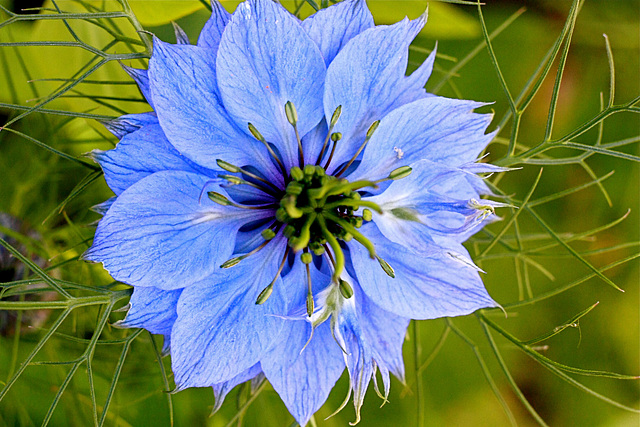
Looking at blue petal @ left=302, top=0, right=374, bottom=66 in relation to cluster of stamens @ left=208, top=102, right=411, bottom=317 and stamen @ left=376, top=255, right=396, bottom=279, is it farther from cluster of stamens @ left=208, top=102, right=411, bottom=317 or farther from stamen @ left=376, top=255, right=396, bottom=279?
stamen @ left=376, top=255, right=396, bottom=279

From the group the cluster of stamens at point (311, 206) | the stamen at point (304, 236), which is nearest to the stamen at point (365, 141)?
the cluster of stamens at point (311, 206)

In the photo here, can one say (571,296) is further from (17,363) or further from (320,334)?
(17,363)

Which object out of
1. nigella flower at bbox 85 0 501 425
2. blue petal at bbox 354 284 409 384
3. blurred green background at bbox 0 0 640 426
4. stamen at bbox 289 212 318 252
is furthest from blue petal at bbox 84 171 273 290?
blurred green background at bbox 0 0 640 426

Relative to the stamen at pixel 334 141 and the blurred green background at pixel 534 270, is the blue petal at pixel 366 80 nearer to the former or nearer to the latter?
the stamen at pixel 334 141

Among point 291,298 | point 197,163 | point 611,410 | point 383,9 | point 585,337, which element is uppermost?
point 383,9

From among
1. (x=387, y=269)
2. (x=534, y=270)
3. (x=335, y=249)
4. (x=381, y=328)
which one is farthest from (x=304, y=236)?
(x=534, y=270)

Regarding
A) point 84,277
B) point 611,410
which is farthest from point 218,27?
point 611,410

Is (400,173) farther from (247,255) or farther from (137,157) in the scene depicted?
(137,157)
